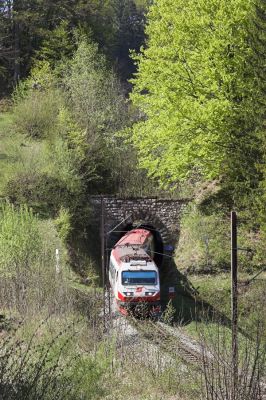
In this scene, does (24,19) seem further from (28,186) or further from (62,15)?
(28,186)

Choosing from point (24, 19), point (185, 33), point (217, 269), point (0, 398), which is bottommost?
point (217, 269)

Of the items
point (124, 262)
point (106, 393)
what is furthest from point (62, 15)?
point (106, 393)

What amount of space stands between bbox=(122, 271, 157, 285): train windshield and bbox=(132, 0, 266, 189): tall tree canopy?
492 cm

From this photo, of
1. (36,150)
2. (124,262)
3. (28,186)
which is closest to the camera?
(124,262)

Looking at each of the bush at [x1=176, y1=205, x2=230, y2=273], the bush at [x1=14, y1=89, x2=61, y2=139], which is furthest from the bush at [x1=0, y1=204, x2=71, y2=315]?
the bush at [x1=14, y1=89, x2=61, y2=139]

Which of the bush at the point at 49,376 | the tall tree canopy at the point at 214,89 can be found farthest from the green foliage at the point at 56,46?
the bush at the point at 49,376

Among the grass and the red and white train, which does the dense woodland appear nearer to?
the grass

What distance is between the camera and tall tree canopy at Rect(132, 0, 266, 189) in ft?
71.6

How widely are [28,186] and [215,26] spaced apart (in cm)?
1086

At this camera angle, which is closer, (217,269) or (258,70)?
(258,70)

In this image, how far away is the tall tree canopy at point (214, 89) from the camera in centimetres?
2183

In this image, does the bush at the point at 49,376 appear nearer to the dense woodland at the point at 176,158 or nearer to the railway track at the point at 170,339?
the railway track at the point at 170,339

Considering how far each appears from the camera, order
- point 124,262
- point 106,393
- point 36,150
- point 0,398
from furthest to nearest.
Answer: point 36,150 → point 124,262 → point 106,393 → point 0,398

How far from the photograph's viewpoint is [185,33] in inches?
900
